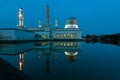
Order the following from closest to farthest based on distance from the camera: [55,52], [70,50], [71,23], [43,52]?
1. [43,52]
2. [55,52]
3. [70,50]
4. [71,23]

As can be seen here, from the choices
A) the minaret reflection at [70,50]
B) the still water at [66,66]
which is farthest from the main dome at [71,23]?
the still water at [66,66]

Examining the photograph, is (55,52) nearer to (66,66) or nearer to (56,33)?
(66,66)

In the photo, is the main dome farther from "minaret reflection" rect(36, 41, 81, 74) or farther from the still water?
the still water

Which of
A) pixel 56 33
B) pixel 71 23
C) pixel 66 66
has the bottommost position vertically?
pixel 66 66

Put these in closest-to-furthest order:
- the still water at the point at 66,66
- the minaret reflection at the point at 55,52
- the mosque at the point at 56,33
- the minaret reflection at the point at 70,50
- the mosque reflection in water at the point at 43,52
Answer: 1. the still water at the point at 66,66
2. the mosque reflection in water at the point at 43,52
3. the minaret reflection at the point at 55,52
4. the minaret reflection at the point at 70,50
5. the mosque at the point at 56,33

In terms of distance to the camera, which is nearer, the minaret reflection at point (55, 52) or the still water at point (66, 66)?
the still water at point (66, 66)

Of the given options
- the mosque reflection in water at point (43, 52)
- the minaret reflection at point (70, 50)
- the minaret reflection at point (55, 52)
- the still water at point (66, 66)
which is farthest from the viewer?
the minaret reflection at point (70, 50)

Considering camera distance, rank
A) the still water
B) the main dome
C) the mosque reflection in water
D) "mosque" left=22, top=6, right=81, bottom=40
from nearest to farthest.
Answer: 1. the still water
2. the mosque reflection in water
3. "mosque" left=22, top=6, right=81, bottom=40
4. the main dome

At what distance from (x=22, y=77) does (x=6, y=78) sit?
527mm

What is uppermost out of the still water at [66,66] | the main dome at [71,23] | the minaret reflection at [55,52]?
the main dome at [71,23]

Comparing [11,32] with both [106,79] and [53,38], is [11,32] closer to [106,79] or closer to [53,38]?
[53,38]

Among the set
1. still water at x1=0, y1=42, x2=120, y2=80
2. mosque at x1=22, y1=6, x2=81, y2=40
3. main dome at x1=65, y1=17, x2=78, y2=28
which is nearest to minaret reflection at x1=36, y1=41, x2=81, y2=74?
still water at x1=0, y1=42, x2=120, y2=80

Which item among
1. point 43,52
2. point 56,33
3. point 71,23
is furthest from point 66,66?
point 71,23

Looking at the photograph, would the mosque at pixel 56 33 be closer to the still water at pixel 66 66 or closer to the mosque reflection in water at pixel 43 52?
the mosque reflection in water at pixel 43 52
